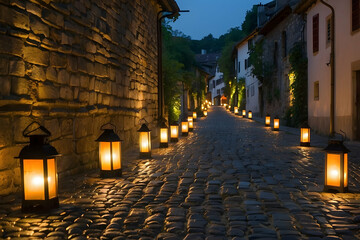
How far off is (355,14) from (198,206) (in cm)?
967

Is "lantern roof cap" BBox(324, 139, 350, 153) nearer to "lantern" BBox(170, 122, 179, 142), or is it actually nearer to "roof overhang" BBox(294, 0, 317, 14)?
"lantern" BBox(170, 122, 179, 142)

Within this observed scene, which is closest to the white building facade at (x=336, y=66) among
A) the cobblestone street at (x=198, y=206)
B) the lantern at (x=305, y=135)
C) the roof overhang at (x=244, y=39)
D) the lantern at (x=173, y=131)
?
the lantern at (x=305, y=135)

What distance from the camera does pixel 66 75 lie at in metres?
5.96

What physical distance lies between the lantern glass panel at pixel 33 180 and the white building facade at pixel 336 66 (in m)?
10.0

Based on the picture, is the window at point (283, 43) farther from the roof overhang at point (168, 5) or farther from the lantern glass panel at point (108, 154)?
the lantern glass panel at point (108, 154)

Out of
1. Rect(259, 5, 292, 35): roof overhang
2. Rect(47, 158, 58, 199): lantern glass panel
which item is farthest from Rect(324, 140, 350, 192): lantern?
Rect(259, 5, 292, 35): roof overhang

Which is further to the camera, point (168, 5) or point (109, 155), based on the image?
point (168, 5)

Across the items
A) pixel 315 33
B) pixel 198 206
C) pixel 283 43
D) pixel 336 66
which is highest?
pixel 283 43

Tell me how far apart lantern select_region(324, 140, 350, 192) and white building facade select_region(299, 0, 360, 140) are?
7120mm

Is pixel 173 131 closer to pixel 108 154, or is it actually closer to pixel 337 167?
pixel 108 154

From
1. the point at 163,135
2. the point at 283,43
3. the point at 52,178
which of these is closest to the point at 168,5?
the point at 163,135

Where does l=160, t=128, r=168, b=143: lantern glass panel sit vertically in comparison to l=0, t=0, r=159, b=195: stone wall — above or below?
below

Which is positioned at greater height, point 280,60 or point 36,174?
point 280,60

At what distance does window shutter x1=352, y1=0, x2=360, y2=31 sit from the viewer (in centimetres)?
1095
